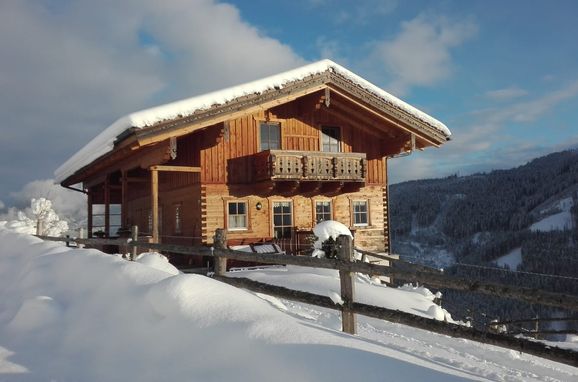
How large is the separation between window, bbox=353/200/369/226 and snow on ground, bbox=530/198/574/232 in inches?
3819

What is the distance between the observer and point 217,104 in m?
16.0

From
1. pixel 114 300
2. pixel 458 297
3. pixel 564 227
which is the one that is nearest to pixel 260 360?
pixel 114 300

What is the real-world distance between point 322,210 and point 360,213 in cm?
201

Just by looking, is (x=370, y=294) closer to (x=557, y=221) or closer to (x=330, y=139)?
(x=330, y=139)

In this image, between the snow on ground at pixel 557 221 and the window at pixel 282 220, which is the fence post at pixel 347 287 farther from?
the snow on ground at pixel 557 221

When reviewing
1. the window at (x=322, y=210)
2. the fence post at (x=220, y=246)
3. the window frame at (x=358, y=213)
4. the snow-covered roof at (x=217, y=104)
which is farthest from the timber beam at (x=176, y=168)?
the fence post at (x=220, y=246)

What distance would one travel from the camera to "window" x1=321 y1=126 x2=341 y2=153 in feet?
68.3

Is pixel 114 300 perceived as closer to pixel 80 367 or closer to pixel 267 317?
pixel 80 367

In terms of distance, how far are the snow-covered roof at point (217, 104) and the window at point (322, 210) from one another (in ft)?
16.3

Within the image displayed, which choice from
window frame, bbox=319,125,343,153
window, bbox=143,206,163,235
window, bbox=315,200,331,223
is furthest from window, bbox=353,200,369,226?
window, bbox=143,206,163,235

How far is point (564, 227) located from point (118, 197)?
102 metres

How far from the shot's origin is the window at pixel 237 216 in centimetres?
1861

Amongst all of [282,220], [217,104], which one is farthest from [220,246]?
[282,220]

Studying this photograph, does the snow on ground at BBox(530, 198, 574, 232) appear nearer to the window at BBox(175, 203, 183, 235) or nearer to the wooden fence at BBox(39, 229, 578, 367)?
the window at BBox(175, 203, 183, 235)
